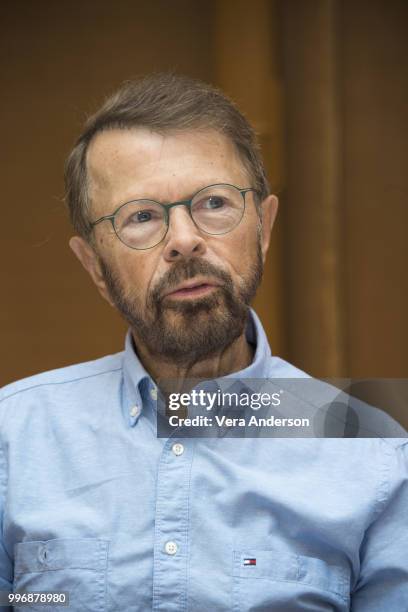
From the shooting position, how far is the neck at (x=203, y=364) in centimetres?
130

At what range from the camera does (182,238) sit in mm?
1179

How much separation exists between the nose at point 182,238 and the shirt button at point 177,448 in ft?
0.92

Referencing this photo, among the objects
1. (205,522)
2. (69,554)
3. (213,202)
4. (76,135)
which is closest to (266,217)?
(213,202)

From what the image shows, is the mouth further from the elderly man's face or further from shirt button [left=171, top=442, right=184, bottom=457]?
shirt button [left=171, top=442, right=184, bottom=457]

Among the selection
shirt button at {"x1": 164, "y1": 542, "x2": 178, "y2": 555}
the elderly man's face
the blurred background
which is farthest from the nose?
the blurred background

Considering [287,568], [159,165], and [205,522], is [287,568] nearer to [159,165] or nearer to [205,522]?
[205,522]

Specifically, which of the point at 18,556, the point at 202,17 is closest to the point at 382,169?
the point at 202,17

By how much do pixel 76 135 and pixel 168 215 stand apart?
89 centimetres

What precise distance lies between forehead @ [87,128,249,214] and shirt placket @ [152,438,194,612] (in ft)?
1.29

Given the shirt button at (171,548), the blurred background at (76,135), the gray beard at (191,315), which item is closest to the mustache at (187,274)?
the gray beard at (191,315)

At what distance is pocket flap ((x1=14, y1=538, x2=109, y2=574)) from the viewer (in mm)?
1129

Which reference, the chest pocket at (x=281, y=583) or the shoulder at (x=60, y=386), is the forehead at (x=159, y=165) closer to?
the shoulder at (x=60, y=386)

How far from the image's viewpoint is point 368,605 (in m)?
1.15

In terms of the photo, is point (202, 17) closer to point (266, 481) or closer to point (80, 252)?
point (80, 252)
